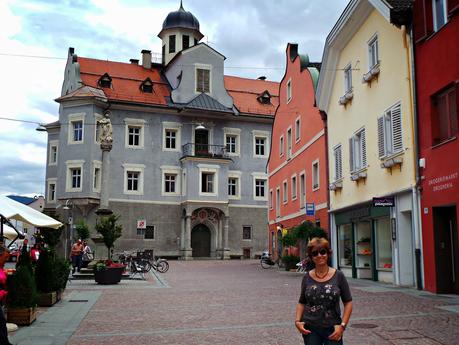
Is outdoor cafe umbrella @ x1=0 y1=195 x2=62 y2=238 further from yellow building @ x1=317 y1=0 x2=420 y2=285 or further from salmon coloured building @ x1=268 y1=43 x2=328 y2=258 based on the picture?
salmon coloured building @ x1=268 y1=43 x2=328 y2=258

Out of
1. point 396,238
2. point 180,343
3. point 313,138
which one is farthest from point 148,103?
point 180,343

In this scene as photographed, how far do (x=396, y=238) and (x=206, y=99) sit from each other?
33.2 meters

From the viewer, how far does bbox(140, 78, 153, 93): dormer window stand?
49.5 meters

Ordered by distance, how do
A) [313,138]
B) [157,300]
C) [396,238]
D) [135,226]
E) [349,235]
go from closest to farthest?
[157,300] → [396,238] → [349,235] → [313,138] → [135,226]

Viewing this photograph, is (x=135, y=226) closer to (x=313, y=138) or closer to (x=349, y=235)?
(x=313, y=138)

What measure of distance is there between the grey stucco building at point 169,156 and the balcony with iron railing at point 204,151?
9 centimetres

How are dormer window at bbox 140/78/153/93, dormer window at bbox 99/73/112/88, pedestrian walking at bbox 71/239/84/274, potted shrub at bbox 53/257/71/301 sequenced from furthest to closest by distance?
dormer window at bbox 140/78/153/93 → dormer window at bbox 99/73/112/88 → pedestrian walking at bbox 71/239/84/274 → potted shrub at bbox 53/257/71/301

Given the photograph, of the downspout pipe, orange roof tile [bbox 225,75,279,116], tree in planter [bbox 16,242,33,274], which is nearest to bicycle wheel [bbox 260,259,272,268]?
the downspout pipe

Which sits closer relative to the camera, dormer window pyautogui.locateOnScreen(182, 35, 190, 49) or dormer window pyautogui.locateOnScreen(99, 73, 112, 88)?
dormer window pyautogui.locateOnScreen(99, 73, 112, 88)

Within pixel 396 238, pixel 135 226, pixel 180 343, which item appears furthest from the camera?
pixel 135 226

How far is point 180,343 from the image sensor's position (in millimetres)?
8891

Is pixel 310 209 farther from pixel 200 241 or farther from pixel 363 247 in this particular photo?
pixel 200 241

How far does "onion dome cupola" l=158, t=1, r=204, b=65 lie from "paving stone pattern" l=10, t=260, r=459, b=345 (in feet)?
138

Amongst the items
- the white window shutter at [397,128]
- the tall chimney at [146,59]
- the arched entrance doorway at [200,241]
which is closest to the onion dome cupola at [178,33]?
the tall chimney at [146,59]
